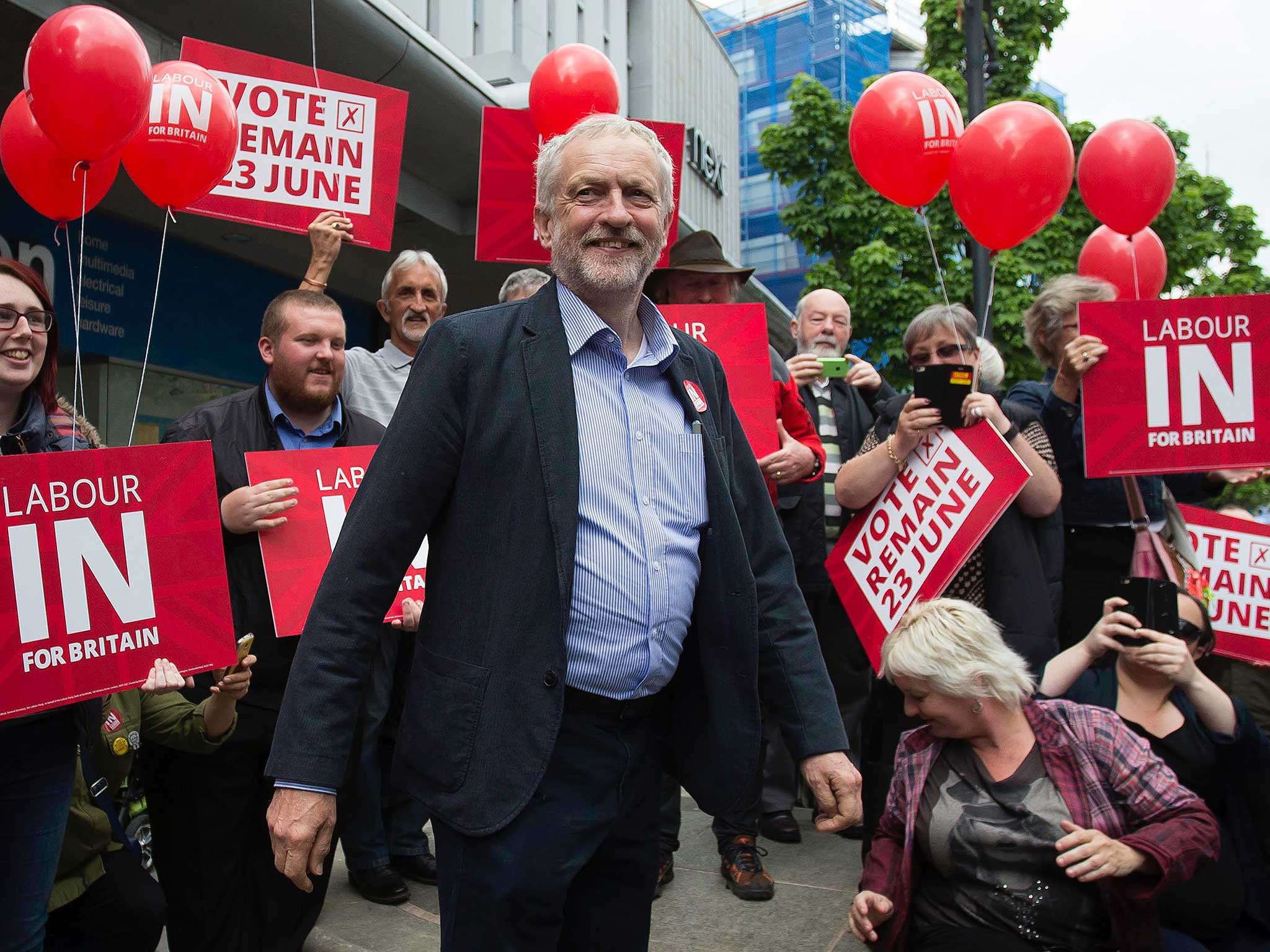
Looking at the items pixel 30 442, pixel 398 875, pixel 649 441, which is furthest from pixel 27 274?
pixel 398 875

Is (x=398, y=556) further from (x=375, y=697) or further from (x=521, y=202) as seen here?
(x=521, y=202)

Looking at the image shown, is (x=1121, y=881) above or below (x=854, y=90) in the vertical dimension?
below

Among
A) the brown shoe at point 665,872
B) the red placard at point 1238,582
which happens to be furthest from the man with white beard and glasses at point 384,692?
the red placard at point 1238,582

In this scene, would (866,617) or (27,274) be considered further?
(866,617)

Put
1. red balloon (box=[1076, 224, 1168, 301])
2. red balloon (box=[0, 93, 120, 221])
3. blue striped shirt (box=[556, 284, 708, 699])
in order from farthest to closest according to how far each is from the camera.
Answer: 1. red balloon (box=[1076, 224, 1168, 301])
2. red balloon (box=[0, 93, 120, 221])
3. blue striped shirt (box=[556, 284, 708, 699])

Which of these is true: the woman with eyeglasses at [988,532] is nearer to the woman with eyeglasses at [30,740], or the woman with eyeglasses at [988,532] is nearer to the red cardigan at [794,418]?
→ the red cardigan at [794,418]

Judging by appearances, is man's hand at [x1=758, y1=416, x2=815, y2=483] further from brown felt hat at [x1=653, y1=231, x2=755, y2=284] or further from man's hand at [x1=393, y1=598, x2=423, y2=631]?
man's hand at [x1=393, y1=598, x2=423, y2=631]

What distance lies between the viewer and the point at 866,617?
152 inches

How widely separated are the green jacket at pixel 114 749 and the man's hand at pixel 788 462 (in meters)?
1.85

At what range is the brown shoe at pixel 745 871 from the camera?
3816 mm

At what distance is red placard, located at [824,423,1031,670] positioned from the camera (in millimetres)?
3607

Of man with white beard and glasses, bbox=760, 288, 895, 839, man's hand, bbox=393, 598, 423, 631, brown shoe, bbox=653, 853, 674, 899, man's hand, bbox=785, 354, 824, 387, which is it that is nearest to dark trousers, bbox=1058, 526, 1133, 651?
man with white beard and glasses, bbox=760, 288, 895, 839

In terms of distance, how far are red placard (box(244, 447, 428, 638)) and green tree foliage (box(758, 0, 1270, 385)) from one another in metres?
10.9

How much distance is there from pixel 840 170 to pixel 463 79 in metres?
8.52
